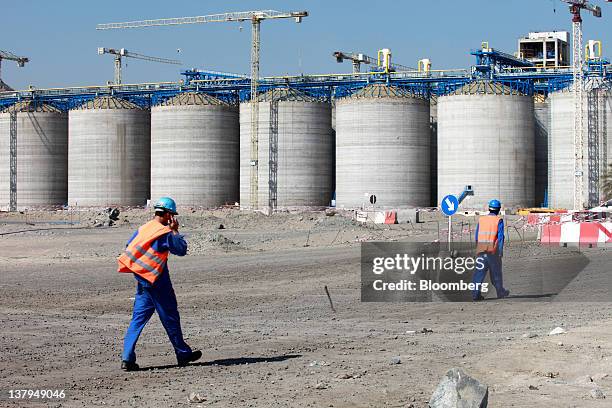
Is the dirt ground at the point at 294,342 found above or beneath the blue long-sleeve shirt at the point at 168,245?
beneath

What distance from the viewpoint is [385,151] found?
238 ft

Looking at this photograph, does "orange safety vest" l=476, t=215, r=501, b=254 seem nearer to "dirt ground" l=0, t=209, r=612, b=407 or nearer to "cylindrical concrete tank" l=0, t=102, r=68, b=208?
"dirt ground" l=0, t=209, r=612, b=407

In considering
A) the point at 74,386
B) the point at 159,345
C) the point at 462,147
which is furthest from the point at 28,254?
the point at 462,147

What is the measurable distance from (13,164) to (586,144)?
155 feet

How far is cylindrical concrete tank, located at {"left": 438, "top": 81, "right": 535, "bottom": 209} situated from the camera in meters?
70.2

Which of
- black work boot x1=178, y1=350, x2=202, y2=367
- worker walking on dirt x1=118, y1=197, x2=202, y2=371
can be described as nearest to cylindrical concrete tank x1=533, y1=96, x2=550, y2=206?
black work boot x1=178, y1=350, x2=202, y2=367

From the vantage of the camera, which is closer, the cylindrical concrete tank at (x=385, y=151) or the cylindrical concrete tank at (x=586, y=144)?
the cylindrical concrete tank at (x=586, y=144)

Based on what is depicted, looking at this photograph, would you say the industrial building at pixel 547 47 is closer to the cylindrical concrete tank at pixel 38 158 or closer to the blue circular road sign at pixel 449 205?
the cylindrical concrete tank at pixel 38 158

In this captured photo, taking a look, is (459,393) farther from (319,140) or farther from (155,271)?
(319,140)

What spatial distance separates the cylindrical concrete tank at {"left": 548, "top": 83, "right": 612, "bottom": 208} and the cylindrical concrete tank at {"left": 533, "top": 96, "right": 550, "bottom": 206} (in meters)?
2.56

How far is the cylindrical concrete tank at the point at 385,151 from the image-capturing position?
2857 inches

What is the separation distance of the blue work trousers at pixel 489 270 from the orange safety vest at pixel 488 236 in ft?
0.43

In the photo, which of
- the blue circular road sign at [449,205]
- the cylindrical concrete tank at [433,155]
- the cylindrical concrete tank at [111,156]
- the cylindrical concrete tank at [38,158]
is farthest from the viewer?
the cylindrical concrete tank at [38,158]

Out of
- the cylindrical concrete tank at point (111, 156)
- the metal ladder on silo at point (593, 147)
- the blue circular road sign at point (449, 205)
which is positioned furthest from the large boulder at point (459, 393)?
the cylindrical concrete tank at point (111, 156)
